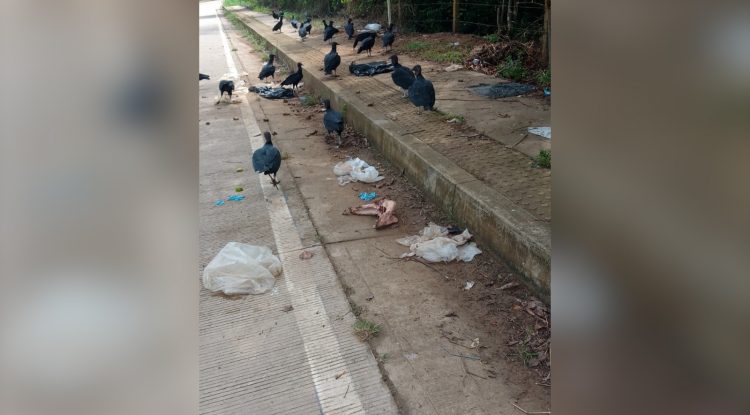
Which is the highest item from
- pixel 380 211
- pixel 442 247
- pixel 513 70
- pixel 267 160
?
pixel 513 70

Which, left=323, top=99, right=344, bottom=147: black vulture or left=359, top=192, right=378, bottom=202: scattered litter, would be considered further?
left=323, top=99, right=344, bottom=147: black vulture

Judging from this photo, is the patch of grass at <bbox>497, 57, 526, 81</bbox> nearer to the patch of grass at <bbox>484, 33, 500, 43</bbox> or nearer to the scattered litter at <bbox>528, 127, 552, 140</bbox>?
the patch of grass at <bbox>484, 33, 500, 43</bbox>

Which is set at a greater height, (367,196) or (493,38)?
(493,38)

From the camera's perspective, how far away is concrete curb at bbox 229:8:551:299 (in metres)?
3.65

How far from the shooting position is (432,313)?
3.63 metres

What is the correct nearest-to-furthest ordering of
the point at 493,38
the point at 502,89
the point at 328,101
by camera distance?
the point at 328,101 → the point at 502,89 → the point at 493,38

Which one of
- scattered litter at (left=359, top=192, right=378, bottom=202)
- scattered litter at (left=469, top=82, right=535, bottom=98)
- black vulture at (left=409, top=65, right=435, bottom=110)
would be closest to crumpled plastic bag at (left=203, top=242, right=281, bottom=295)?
scattered litter at (left=359, top=192, right=378, bottom=202)

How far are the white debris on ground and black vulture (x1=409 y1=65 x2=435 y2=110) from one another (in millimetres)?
2721

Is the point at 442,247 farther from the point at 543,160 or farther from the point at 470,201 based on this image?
the point at 543,160

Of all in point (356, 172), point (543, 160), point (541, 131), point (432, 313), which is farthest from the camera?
point (356, 172)

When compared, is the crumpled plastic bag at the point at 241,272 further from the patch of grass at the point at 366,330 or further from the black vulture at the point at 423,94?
the black vulture at the point at 423,94

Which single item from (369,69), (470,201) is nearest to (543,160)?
(470,201)

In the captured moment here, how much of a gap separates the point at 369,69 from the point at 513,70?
267 cm
